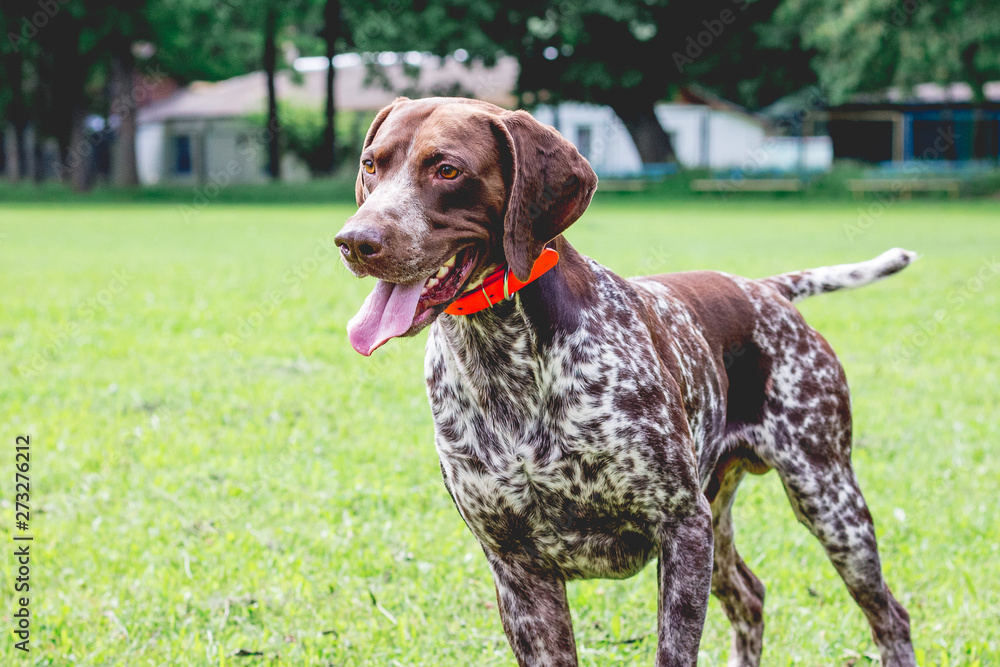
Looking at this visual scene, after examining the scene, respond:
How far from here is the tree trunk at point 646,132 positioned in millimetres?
39281

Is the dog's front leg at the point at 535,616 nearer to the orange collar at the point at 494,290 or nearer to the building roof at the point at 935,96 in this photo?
the orange collar at the point at 494,290

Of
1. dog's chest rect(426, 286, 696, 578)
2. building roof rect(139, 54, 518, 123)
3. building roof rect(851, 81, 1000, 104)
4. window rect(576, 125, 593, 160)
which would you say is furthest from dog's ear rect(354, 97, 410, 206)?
window rect(576, 125, 593, 160)

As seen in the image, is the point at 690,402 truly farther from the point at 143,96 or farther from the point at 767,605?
the point at 143,96

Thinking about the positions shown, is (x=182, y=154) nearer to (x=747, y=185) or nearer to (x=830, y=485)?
(x=747, y=185)

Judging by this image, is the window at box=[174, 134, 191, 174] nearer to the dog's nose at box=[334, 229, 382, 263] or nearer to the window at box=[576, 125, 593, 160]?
the window at box=[576, 125, 593, 160]

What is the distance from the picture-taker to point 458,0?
34.4m

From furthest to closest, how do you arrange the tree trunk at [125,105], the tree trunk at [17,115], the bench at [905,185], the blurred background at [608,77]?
the tree trunk at [17,115] < the tree trunk at [125,105] < the blurred background at [608,77] < the bench at [905,185]

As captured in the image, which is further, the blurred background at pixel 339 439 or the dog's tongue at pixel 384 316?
the blurred background at pixel 339 439

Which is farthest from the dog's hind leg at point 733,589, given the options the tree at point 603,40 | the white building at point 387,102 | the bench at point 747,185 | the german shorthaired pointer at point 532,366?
the white building at point 387,102

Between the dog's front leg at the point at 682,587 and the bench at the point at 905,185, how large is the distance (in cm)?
3342

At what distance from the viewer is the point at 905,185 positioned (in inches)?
1341

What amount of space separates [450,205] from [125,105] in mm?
38249

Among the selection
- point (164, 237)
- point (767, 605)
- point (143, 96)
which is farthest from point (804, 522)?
point (143, 96)

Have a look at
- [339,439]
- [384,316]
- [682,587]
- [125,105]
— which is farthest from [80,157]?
[682,587]
